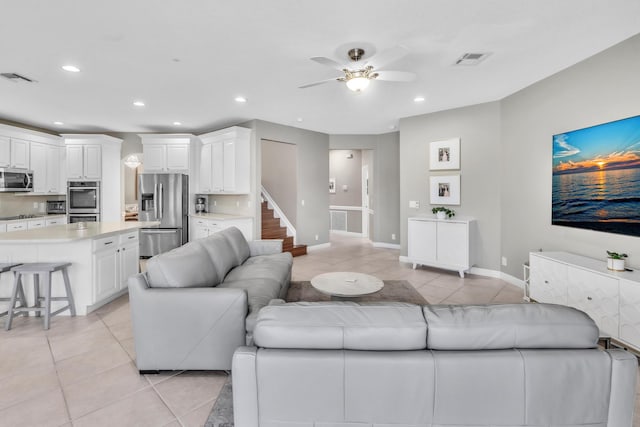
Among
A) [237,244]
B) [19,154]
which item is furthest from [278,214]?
[19,154]

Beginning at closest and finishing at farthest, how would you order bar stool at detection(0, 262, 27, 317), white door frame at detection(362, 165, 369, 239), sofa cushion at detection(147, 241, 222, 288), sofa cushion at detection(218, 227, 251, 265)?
1. sofa cushion at detection(147, 241, 222, 288)
2. bar stool at detection(0, 262, 27, 317)
3. sofa cushion at detection(218, 227, 251, 265)
4. white door frame at detection(362, 165, 369, 239)

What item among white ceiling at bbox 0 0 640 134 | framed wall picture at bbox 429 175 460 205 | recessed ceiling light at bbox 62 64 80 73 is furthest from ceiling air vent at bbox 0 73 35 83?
framed wall picture at bbox 429 175 460 205

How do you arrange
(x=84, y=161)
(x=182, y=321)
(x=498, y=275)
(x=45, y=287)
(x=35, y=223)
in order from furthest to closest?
(x=84, y=161) → (x=35, y=223) → (x=498, y=275) → (x=45, y=287) → (x=182, y=321)

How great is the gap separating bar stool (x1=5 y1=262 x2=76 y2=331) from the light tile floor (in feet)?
0.41

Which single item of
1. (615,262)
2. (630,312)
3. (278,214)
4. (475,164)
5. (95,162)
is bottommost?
(630,312)

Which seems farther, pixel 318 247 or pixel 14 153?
pixel 318 247

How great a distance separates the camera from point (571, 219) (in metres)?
3.57

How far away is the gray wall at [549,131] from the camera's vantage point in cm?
297

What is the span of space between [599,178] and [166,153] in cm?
703

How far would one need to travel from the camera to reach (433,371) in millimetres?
1314

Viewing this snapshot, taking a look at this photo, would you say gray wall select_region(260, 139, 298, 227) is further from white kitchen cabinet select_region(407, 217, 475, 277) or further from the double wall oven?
the double wall oven

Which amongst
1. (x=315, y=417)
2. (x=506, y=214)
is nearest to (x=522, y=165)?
(x=506, y=214)

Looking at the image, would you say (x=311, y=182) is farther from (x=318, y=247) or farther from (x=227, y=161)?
(x=227, y=161)

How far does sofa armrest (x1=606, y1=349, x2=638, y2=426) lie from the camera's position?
1262mm
